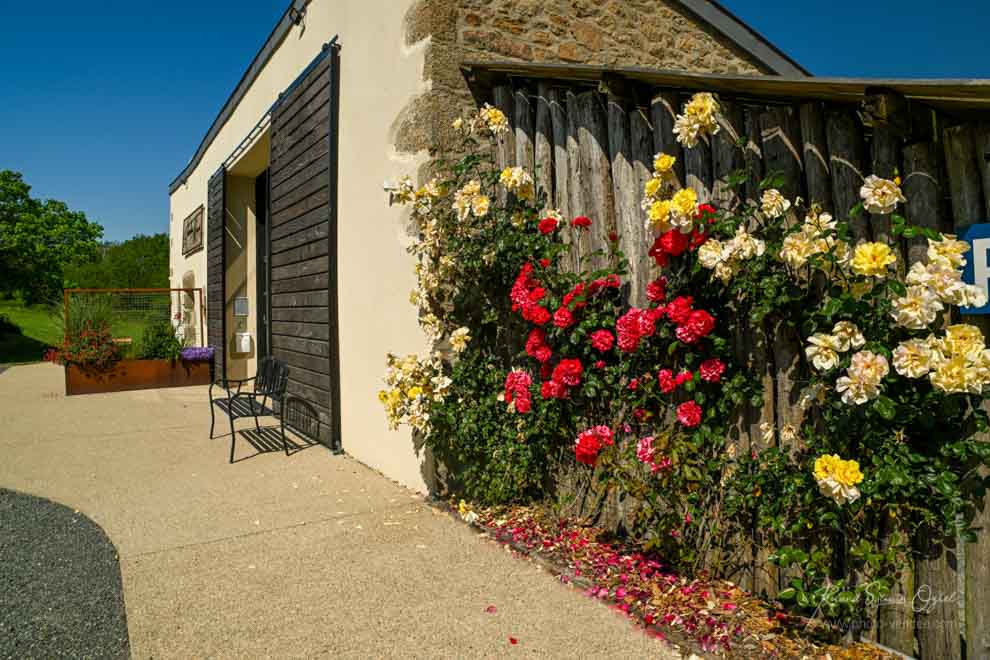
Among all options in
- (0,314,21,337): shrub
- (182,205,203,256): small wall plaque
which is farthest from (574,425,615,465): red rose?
(0,314,21,337): shrub

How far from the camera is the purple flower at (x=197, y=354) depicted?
10.1m

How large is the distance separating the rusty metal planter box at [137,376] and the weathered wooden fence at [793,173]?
Result: 8745 millimetres

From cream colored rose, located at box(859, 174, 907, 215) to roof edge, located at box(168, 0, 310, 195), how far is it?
5.69m

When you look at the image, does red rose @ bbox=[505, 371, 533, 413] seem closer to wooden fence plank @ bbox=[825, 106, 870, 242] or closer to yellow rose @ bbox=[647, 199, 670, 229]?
yellow rose @ bbox=[647, 199, 670, 229]

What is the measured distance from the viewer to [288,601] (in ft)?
8.74

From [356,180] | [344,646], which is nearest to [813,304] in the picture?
[344,646]

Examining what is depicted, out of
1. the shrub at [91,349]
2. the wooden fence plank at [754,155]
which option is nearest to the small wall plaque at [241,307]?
the shrub at [91,349]

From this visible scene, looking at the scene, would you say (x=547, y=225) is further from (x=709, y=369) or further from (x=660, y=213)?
(x=709, y=369)

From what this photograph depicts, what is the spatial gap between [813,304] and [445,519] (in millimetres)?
2388

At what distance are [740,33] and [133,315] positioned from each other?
10.6 metres

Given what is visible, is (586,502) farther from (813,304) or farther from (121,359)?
(121,359)

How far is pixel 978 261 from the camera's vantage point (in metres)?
1.88

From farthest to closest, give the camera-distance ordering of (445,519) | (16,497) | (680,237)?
(16,497) → (445,519) → (680,237)

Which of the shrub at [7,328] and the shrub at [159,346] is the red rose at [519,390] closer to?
the shrub at [159,346]
